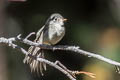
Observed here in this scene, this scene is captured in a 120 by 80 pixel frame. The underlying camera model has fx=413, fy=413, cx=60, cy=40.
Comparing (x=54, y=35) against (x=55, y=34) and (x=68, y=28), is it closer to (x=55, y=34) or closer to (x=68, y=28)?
(x=55, y=34)

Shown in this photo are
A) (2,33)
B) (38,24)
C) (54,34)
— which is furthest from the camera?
(38,24)

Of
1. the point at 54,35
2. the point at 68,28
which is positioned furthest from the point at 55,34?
the point at 68,28

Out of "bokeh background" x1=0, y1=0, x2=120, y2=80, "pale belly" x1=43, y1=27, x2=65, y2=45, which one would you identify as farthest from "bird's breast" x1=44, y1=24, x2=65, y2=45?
"bokeh background" x1=0, y1=0, x2=120, y2=80

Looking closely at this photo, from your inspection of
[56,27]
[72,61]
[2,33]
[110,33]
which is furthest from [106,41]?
[56,27]

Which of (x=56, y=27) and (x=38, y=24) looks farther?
(x=38, y=24)

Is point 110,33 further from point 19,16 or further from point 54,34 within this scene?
point 54,34

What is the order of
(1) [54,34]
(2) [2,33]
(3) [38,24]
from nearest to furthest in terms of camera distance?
(1) [54,34]
(2) [2,33]
(3) [38,24]

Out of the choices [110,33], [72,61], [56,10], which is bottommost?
[72,61]

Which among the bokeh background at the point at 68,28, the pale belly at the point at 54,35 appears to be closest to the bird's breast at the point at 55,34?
the pale belly at the point at 54,35

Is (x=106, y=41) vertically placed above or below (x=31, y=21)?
below
